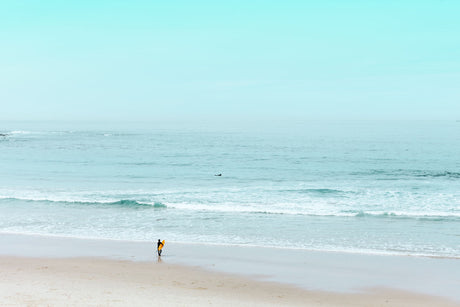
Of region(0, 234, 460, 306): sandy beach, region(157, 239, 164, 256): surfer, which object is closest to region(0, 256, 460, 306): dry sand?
region(0, 234, 460, 306): sandy beach

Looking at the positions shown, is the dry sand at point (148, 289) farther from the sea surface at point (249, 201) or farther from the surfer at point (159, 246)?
the sea surface at point (249, 201)

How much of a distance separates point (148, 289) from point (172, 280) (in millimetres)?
1384

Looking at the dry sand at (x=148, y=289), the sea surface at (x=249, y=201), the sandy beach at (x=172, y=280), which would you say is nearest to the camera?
the dry sand at (x=148, y=289)

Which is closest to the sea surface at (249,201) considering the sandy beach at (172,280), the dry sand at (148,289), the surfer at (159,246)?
the sandy beach at (172,280)

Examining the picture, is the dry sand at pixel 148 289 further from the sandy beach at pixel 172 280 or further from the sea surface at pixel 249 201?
the sea surface at pixel 249 201

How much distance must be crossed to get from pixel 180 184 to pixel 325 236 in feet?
58.9

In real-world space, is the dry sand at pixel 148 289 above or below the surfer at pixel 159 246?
below

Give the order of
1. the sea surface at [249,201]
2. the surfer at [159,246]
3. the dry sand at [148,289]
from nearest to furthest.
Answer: the dry sand at [148,289] < the surfer at [159,246] < the sea surface at [249,201]

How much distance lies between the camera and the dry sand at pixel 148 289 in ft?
40.3

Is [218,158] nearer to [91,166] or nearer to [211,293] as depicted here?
[91,166]

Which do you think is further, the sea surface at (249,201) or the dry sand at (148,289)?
the sea surface at (249,201)

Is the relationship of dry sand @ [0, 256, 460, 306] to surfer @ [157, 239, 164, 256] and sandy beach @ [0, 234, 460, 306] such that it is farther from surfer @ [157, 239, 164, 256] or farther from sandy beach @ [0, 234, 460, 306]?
surfer @ [157, 239, 164, 256]

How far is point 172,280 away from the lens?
587 inches

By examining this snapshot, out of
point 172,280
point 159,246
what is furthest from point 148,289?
point 159,246
